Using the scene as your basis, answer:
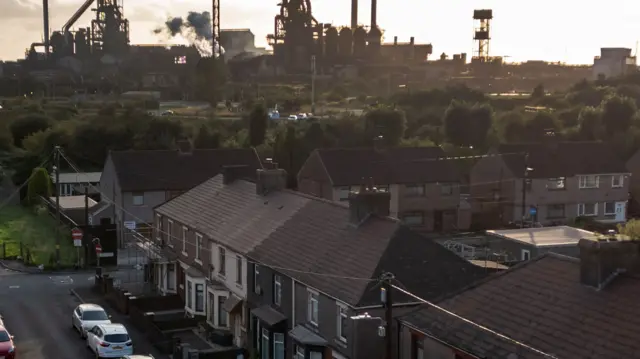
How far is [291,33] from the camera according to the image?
144500 mm

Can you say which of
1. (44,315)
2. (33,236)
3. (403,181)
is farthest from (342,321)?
(33,236)

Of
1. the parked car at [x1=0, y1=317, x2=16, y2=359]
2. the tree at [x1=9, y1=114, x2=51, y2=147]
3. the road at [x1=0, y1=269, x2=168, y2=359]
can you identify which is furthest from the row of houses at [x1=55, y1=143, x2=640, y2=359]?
the tree at [x1=9, y1=114, x2=51, y2=147]

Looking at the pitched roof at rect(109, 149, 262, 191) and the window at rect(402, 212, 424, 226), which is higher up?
the pitched roof at rect(109, 149, 262, 191)

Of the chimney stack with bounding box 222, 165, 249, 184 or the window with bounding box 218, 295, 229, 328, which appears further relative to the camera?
the chimney stack with bounding box 222, 165, 249, 184

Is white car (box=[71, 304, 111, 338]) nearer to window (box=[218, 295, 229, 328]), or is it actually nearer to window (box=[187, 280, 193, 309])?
window (box=[187, 280, 193, 309])

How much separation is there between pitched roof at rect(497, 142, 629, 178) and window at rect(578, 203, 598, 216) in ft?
6.96

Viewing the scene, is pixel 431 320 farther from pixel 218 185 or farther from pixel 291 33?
pixel 291 33

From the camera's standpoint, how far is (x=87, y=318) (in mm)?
29016

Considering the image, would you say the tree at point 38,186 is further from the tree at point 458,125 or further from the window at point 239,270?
the window at point 239,270

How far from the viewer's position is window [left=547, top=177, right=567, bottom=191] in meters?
52.5

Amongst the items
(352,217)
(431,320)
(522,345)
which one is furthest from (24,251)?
(522,345)

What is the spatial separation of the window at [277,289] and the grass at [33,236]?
19858 millimetres

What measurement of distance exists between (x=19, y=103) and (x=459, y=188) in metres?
72.3

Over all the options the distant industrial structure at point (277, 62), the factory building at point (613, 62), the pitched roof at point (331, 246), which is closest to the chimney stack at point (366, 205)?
the pitched roof at point (331, 246)
